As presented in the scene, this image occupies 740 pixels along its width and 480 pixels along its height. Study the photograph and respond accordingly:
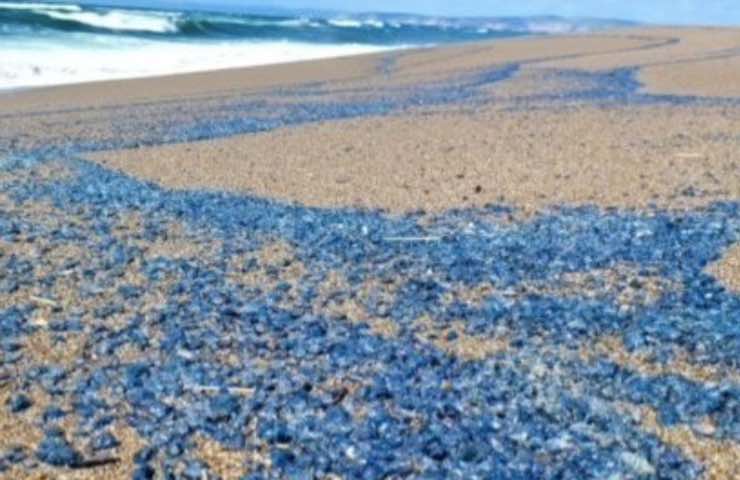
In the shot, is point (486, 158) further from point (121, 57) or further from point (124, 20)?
point (124, 20)

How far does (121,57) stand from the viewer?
27531 mm

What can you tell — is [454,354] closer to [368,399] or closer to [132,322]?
[368,399]

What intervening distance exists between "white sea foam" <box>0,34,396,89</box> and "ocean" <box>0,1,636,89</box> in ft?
0.07

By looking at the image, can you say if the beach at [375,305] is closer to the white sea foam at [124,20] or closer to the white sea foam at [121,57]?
Answer: the white sea foam at [121,57]

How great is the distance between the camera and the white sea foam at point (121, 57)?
71.6ft

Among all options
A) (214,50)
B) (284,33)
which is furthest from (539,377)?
(284,33)

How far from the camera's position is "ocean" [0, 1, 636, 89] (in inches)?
920

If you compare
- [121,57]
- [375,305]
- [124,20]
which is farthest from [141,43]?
[375,305]

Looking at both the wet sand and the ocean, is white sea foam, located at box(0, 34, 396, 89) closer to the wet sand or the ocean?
the ocean

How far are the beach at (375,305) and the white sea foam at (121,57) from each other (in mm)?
11385

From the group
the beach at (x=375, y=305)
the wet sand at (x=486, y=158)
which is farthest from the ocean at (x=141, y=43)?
the beach at (x=375, y=305)

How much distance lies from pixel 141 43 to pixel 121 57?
254 inches

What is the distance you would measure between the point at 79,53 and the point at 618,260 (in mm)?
24241

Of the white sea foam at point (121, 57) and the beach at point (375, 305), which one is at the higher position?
the beach at point (375, 305)
